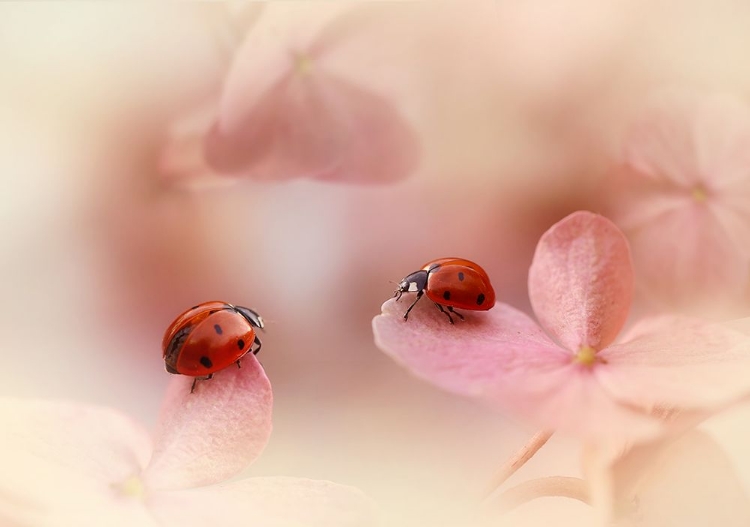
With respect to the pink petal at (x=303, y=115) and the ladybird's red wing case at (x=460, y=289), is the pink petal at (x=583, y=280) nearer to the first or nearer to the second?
the ladybird's red wing case at (x=460, y=289)

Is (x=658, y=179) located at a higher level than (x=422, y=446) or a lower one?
higher

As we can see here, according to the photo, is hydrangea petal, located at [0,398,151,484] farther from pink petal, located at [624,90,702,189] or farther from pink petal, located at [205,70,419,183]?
pink petal, located at [624,90,702,189]

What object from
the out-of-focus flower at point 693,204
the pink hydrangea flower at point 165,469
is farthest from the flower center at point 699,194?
the pink hydrangea flower at point 165,469

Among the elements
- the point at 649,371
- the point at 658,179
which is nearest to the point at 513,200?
the point at 658,179

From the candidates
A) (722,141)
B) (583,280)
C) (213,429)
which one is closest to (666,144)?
(722,141)

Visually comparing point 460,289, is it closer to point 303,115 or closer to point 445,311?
point 445,311

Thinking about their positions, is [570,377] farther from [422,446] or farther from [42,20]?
[42,20]
